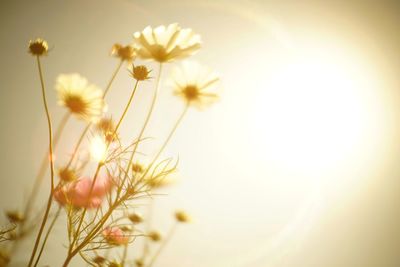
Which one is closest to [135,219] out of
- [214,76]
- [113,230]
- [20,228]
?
[113,230]

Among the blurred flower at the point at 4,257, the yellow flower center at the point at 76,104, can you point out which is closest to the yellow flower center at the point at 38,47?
the yellow flower center at the point at 76,104

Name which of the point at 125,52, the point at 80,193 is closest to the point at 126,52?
the point at 125,52

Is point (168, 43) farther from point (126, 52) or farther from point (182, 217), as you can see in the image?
point (182, 217)

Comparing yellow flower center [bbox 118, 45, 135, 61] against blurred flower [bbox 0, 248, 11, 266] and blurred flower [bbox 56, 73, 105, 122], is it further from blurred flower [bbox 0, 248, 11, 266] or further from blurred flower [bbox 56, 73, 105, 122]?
blurred flower [bbox 0, 248, 11, 266]

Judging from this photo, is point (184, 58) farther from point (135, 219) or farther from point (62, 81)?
point (135, 219)

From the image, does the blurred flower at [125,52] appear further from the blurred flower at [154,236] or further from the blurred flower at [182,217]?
the blurred flower at [182,217]
